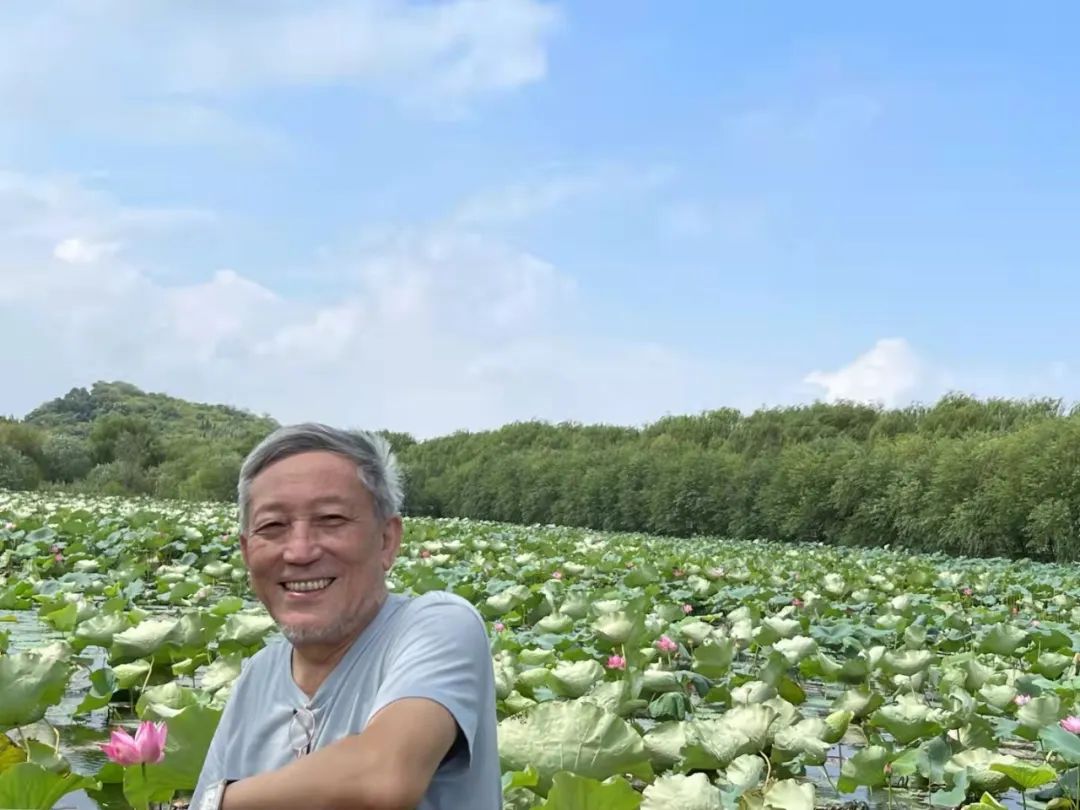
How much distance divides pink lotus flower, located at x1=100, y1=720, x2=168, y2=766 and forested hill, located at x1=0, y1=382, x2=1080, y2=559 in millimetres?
16152

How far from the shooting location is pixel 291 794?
143cm

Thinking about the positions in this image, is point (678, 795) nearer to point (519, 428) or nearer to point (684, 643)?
point (684, 643)

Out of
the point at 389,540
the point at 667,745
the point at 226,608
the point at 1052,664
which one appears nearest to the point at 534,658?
the point at 667,745

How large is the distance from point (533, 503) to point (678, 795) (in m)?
26.3

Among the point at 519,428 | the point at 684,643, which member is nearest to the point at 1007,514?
the point at 684,643

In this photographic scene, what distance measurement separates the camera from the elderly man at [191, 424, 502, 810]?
1450mm

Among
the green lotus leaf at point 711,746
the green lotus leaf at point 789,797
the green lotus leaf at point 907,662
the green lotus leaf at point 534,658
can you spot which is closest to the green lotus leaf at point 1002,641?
the green lotus leaf at point 907,662

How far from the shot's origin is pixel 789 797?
6.83 feet

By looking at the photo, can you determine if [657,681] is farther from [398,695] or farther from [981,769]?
[398,695]

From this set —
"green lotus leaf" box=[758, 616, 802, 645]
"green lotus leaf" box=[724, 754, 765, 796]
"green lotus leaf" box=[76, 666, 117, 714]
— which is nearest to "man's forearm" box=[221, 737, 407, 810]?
"green lotus leaf" box=[724, 754, 765, 796]

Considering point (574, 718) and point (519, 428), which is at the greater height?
A: point (519, 428)

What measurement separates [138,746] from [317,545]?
0.40 metres

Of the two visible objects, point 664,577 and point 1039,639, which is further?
point 664,577

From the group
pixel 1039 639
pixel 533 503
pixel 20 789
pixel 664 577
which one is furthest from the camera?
pixel 533 503
